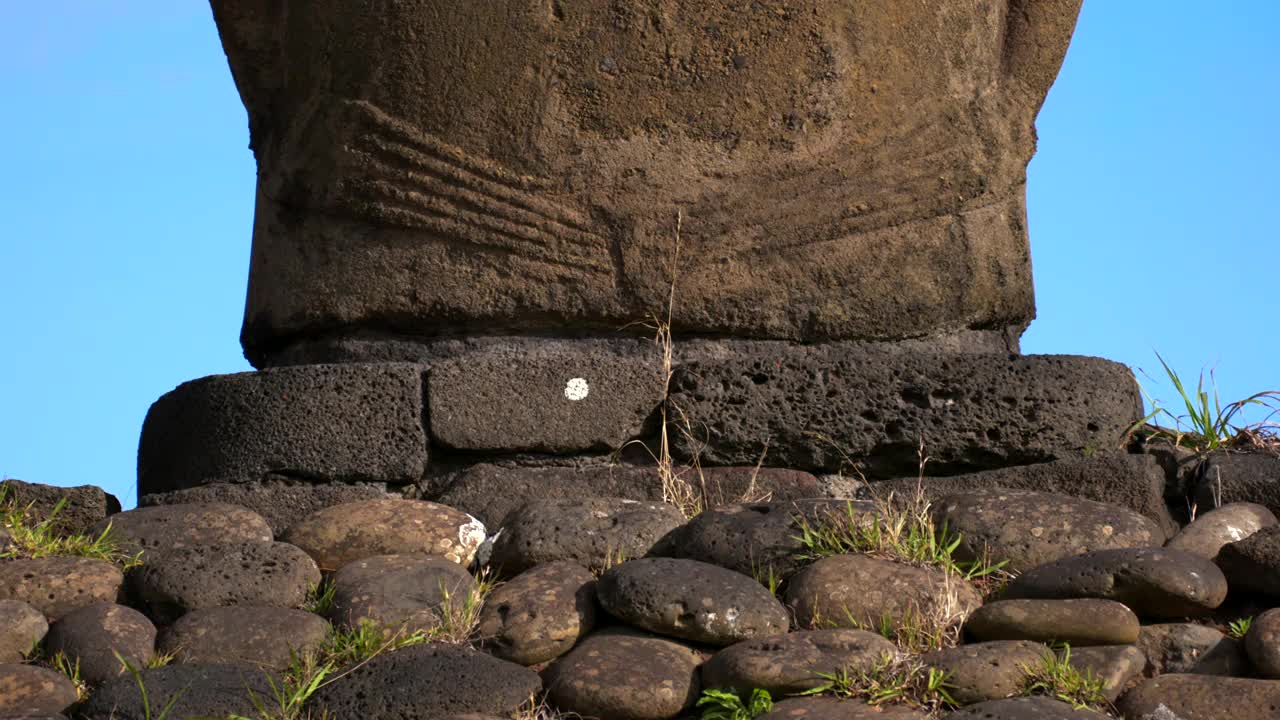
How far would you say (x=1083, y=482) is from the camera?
425 centimetres

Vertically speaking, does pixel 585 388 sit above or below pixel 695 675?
above

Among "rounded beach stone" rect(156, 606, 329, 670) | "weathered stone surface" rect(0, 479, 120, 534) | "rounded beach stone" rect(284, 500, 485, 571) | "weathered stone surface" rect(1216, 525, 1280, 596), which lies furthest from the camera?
"weathered stone surface" rect(0, 479, 120, 534)

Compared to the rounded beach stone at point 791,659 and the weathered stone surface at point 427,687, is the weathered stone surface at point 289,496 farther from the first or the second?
the rounded beach stone at point 791,659

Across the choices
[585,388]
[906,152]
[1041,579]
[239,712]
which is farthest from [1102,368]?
[239,712]

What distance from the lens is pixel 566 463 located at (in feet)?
14.6

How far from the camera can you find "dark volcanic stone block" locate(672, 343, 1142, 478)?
437 cm

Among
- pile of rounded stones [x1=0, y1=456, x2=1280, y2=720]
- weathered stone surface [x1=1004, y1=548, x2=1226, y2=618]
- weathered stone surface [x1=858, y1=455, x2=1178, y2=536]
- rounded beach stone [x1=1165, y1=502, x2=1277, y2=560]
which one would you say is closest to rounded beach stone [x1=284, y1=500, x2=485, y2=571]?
pile of rounded stones [x1=0, y1=456, x2=1280, y2=720]

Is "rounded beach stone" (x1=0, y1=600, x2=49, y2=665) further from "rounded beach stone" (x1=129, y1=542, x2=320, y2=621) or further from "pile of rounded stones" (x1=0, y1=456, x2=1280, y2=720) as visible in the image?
"rounded beach stone" (x1=129, y1=542, x2=320, y2=621)

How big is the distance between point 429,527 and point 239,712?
0.90 metres

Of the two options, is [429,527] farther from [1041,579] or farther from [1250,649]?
[1250,649]

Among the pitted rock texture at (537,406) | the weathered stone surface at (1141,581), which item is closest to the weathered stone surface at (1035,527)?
the weathered stone surface at (1141,581)

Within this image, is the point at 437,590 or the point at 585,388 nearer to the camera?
the point at 437,590

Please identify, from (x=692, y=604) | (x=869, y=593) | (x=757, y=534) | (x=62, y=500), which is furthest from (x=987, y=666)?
(x=62, y=500)

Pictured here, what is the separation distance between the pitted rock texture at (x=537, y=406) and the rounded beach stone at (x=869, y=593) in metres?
1.03
